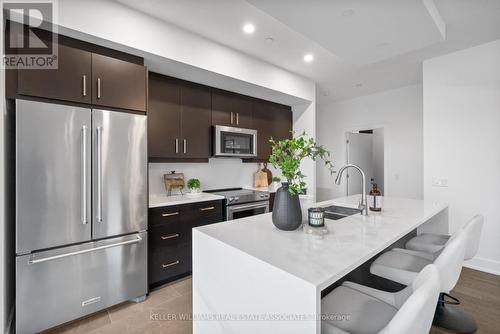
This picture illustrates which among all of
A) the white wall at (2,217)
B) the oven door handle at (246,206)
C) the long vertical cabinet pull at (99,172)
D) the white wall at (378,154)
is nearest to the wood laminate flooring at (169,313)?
the white wall at (2,217)

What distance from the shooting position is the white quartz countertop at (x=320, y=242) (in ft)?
3.14

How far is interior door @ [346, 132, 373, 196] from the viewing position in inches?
207

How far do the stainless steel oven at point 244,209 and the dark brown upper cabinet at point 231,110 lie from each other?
1189 mm

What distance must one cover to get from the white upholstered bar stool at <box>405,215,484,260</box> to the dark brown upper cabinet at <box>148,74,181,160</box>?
2633 mm

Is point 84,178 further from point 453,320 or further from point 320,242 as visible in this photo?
point 453,320

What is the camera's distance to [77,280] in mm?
1882

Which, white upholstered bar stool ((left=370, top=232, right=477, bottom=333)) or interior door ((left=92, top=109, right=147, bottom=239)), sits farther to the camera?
interior door ((left=92, top=109, right=147, bottom=239))

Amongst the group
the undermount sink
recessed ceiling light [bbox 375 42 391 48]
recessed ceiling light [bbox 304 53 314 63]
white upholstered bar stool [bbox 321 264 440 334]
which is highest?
recessed ceiling light [bbox 304 53 314 63]

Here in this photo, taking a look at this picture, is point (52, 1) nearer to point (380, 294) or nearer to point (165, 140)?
point (165, 140)

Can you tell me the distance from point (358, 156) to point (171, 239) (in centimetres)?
456

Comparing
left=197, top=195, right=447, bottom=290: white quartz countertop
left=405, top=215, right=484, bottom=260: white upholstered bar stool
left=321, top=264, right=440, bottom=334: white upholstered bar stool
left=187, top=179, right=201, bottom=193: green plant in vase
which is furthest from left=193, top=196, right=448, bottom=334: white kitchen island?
left=187, top=179, right=201, bottom=193: green plant in vase

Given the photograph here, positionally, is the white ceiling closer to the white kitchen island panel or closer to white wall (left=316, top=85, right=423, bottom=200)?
white wall (left=316, top=85, right=423, bottom=200)

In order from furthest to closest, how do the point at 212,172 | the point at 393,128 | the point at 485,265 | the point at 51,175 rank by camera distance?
the point at 393,128 < the point at 212,172 < the point at 485,265 < the point at 51,175

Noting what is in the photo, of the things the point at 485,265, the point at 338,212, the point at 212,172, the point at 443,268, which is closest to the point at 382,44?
the point at 338,212
